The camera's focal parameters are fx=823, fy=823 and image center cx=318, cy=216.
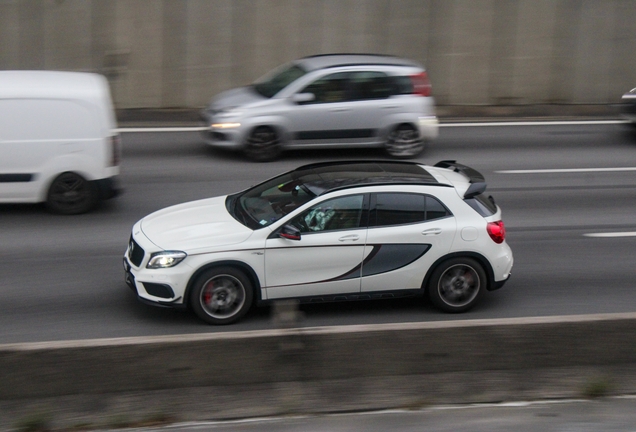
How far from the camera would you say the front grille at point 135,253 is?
8.13m

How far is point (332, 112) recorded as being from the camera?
47.8 ft

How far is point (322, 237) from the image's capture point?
320 inches

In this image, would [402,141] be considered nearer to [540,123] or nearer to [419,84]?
[419,84]

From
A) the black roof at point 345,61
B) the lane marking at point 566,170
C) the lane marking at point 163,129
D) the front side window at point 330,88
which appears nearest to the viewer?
the lane marking at point 566,170

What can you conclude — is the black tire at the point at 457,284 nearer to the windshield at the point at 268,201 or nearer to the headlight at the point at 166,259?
the windshield at the point at 268,201

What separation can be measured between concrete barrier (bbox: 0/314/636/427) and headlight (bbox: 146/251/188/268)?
1.67 metres

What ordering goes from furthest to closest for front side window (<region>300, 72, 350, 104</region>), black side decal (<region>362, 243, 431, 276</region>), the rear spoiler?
front side window (<region>300, 72, 350, 104</region>) → the rear spoiler → black side decal (<region>362, 243, 431, 276</region>)

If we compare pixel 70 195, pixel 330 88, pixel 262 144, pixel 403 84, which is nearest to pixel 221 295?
pixel 70 195

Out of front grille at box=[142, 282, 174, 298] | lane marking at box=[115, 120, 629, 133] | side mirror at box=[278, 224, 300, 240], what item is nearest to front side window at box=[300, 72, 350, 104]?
lane marking at box=[115, 120, 629, 133]

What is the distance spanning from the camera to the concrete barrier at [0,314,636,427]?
20.1 ft

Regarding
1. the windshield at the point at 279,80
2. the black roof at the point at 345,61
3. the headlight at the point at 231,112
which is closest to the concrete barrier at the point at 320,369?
the headlight at the point at 231,112

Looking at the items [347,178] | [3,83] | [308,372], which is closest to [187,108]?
[3,83]

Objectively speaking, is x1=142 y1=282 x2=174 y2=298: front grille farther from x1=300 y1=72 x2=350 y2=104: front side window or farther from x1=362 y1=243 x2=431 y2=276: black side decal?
x1=300 y1=72 x2=350 y2=104: front side window

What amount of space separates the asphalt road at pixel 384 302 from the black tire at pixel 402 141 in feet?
1.41
